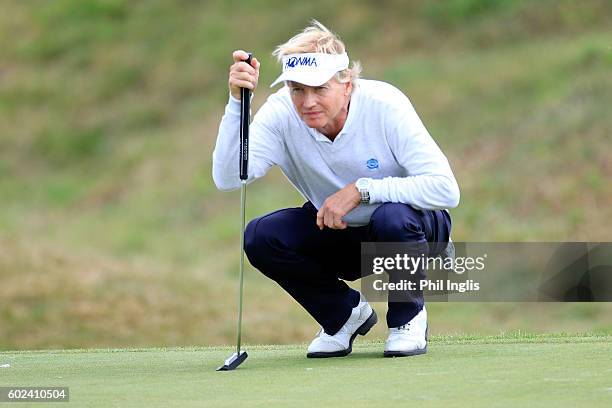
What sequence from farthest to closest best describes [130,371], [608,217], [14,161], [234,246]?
[14,161] → [234,246] → [608,217] → [130,371]

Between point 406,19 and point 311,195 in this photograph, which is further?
point 406,19

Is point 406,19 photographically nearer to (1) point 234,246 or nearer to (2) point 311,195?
(1) point 234,246

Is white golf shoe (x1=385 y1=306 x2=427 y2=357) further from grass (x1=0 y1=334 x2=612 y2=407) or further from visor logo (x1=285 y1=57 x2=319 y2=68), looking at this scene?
visor logo (x1=285 y1=57 x2=319 y2=68)

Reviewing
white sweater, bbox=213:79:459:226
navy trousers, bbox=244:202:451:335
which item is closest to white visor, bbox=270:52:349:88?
white sweater, bbox=213:79:459:226

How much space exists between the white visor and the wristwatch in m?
0.44

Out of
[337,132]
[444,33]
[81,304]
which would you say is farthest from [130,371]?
[444,33]

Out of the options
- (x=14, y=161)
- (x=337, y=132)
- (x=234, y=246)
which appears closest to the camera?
(x=337, y=132)

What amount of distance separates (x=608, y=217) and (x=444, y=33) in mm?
6907

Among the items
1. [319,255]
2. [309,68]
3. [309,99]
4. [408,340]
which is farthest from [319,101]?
[408,340]

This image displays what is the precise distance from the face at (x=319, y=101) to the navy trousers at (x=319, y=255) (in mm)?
445

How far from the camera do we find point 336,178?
5.54 meters

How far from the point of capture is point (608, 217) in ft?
52.5

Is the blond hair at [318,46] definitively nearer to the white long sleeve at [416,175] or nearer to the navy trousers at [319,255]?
the white long sleeve at [416,175]

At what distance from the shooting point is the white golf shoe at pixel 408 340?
530 cm
